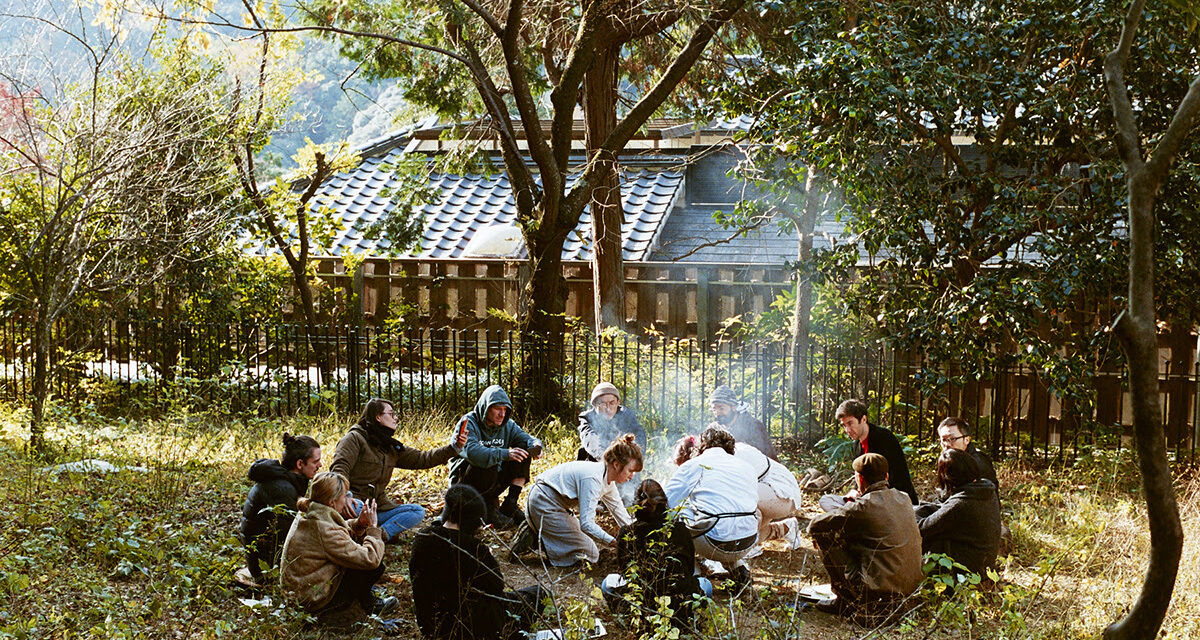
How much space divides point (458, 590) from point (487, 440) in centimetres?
265

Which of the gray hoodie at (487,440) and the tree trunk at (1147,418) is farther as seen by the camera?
the gray hoodie at (487,440)

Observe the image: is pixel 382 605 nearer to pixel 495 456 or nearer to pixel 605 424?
pixel 495 456

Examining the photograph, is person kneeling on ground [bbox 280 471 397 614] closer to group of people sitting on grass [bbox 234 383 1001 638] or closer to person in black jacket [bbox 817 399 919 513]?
group of people sitting on grass [bbox 234 383 1001 638]

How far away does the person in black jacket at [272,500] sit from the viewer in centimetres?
626

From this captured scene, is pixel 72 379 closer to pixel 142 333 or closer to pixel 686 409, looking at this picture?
pixel 142 333

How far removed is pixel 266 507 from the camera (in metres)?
6.32

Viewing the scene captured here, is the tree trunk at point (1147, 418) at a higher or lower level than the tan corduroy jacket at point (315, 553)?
higher

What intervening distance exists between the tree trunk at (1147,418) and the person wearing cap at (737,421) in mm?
5738

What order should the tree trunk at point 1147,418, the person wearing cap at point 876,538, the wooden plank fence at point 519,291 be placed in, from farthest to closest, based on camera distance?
1. the wooden plank fence at point 519,291
2. the person wearing cap at point 876,538
3. the tree trunk at point 1147,418

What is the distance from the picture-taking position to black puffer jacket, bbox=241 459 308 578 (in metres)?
6.27

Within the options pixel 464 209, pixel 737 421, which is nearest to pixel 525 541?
pixel 737 421

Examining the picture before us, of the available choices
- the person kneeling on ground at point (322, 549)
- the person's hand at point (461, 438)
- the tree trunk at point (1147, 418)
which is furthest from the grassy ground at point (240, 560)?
the tree trunk at point (1147, 418)

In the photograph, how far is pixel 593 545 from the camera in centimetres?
707

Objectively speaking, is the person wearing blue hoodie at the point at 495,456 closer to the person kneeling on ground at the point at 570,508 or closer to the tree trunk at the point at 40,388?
the person kneeling on ground at the point at 570,508
